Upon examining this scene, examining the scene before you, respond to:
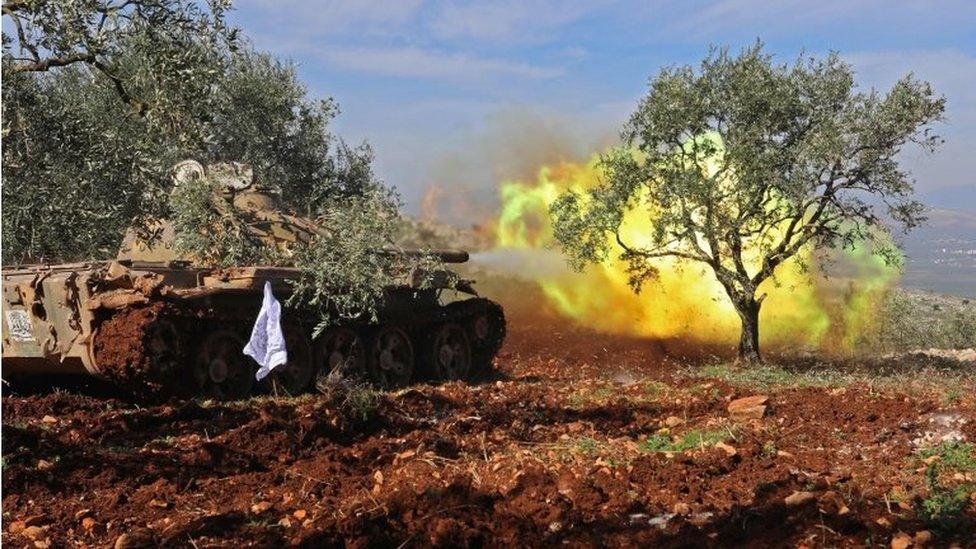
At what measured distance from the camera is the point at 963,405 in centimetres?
1163

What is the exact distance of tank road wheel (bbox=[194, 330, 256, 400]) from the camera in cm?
1460

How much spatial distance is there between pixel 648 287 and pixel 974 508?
850 inches

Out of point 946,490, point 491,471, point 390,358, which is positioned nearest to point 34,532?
point 491,471

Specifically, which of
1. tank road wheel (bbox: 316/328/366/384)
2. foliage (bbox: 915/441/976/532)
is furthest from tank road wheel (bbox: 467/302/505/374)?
foliage (bbox: 915/441/976/532)

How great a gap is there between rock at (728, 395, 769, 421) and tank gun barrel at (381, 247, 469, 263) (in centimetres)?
593

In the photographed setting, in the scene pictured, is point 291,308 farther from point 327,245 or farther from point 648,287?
point 648,287

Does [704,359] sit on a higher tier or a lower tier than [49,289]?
lower

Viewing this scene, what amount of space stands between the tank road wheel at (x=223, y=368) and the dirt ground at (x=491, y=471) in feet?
2.38

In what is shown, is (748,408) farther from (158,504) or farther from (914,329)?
(914,329)

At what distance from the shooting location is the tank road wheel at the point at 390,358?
700 inches

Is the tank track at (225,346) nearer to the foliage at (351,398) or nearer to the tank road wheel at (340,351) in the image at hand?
the tank road wheel at (340,351)

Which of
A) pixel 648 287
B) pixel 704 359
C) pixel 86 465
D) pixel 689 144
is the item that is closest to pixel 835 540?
pixel 86 465

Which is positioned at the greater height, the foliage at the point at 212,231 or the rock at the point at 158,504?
the foliage at the point at 212,231

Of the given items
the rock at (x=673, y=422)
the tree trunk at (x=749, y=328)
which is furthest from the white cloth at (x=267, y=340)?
the tree trunk at (x=749, y=328)
